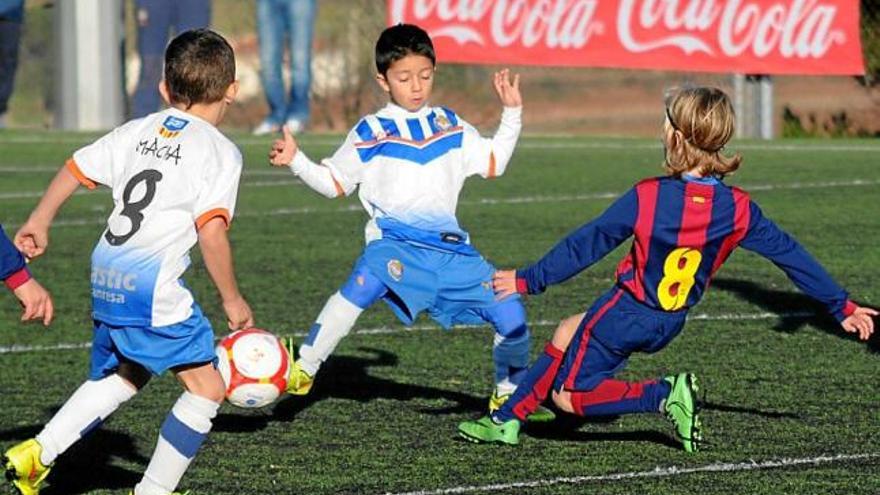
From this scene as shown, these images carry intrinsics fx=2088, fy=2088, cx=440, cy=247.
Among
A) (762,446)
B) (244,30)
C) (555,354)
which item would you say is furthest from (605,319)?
(244,30)

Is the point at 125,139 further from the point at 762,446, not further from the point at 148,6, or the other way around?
the point at 148,6

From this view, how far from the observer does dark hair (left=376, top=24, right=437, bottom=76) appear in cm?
741

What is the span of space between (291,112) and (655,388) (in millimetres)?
13352

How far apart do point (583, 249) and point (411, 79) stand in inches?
48.7

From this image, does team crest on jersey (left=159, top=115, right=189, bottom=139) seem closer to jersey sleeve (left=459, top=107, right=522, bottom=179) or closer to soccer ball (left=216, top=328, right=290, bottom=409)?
soccer ball (left=216, top=328, right=290, bottom=409)

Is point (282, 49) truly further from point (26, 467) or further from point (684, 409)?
point (26, 467)

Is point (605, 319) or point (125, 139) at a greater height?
point (125, 139)

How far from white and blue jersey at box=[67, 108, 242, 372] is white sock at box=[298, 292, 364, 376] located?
1.48 metres

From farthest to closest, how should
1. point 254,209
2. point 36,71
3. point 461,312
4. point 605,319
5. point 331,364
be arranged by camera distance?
point 36,71 → point 254,209 → point 331,364 → point 461,312 → point 605,319

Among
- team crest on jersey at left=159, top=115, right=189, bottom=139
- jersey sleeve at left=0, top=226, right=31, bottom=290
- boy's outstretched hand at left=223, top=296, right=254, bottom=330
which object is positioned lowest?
boy's outstretched hand at left=223, top=296, right=254, bottom=330

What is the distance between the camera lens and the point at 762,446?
6.85 meters

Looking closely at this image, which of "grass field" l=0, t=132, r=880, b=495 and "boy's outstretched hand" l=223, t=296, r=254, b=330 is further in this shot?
"grass field" l=0, t=132, r=880, b=495

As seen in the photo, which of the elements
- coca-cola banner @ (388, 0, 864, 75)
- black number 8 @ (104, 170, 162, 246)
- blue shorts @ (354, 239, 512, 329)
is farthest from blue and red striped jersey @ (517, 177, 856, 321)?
coca-cola banner @ (388, 0, 864, 75)

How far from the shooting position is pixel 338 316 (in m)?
7.48
